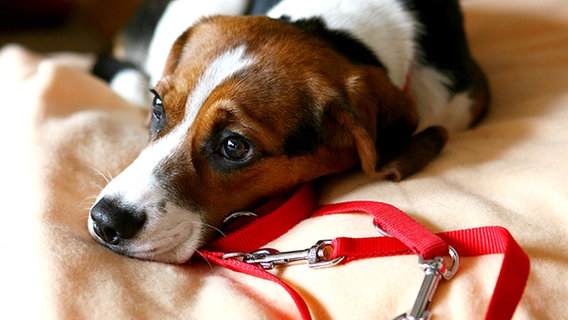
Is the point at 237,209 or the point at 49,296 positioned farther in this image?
the point at 237,209

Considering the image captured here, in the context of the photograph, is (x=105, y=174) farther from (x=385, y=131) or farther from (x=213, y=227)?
(x=385, y=131)

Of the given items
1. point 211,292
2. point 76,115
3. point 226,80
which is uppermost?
point 226,80

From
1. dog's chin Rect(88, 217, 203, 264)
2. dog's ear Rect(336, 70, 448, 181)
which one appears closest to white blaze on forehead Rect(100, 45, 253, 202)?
dog's chin Rect(88, 217, 203, 264)

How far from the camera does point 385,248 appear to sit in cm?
157

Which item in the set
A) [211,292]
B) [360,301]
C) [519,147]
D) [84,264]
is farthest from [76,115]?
[519,147]

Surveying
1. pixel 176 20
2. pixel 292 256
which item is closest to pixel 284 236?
pixel 292 256

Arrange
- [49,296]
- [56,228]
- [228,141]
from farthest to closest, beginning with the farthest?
[228,141] → [56,228] → [49,296]

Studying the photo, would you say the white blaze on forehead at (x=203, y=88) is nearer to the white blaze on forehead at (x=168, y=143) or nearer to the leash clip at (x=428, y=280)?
the white blaze on forehead at (x=168, y=143)

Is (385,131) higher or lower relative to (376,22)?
lower

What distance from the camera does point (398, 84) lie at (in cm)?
223

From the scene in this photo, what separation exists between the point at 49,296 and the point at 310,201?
2.53 ft

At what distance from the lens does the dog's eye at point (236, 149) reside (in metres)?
1.85

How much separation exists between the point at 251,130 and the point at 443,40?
98 centimetres

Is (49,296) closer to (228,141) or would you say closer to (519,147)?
(228,141)
